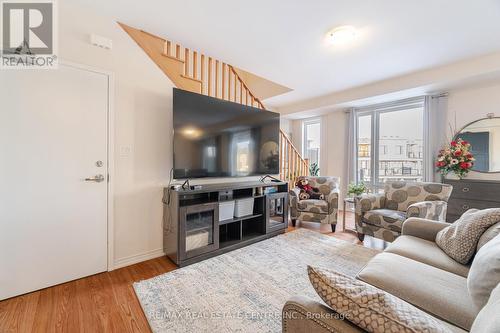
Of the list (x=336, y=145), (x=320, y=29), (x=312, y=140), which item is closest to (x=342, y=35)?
(x=320, y=29)

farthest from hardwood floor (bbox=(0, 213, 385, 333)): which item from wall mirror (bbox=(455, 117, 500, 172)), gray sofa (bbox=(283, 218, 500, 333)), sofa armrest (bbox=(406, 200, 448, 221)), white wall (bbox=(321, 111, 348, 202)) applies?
wall mirror (bbox=(455, 117, 500, 172))

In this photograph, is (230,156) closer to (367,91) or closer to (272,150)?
(272,150)

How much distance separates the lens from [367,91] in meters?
3.86

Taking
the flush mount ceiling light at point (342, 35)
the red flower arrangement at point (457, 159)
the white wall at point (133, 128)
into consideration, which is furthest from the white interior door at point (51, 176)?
the red flower arrangement at point (457, 159)

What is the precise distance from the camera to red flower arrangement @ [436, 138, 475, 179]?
3.11m

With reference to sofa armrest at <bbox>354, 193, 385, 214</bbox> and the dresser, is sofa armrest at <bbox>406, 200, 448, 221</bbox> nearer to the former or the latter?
sofa armrest at <bbox>354, 193, 385, 214</bbox>

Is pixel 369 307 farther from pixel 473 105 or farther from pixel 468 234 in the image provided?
pixel 473 105

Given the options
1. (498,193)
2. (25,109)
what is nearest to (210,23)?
(25,109)

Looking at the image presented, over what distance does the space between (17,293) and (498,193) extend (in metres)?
5.26

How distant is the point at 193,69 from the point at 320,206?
2.64 meters

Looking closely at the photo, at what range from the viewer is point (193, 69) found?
277 cm

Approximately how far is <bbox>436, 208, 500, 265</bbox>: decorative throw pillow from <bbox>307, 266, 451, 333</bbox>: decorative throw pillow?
109cm

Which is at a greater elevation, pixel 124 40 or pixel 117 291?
pixel 124 40

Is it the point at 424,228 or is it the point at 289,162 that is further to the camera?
the point at 289,162
